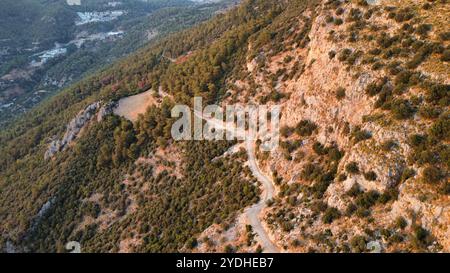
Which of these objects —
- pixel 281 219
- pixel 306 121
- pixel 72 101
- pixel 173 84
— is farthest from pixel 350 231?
pixel 72 101

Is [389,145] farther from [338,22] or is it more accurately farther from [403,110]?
[338,22]

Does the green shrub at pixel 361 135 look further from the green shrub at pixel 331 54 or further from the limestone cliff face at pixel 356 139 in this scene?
the green shrub at pixel 331 54

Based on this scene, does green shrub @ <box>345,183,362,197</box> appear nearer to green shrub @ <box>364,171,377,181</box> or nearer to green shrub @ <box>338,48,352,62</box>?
green shrub @ <box>364,171,377,181</box>

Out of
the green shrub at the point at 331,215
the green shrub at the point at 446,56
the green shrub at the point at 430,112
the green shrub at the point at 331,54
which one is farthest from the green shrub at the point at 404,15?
the green shrub at the point at 331,215

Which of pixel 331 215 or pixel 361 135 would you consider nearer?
pixel 331 215

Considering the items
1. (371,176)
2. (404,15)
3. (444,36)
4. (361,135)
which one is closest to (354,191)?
(371,176)

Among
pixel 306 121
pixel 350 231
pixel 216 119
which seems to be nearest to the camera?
pixel 350 231
